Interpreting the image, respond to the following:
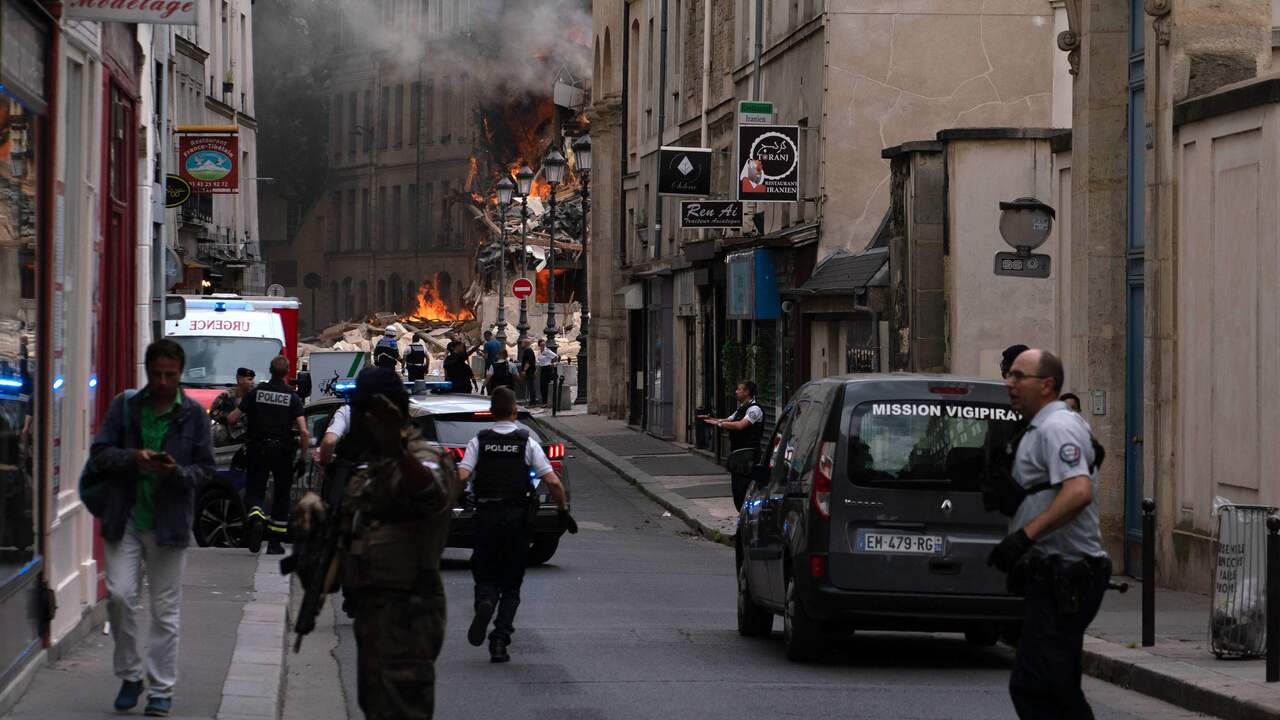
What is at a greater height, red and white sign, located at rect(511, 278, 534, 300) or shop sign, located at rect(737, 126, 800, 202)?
shop sign, located at rect(737, 126, 800, 202)

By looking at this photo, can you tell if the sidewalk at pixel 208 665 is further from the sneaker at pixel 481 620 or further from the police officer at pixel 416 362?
the police officer at pixel 416 362

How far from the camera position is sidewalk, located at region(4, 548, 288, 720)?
30.4 feet

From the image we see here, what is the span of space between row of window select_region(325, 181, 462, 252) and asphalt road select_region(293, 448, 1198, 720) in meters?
80.2

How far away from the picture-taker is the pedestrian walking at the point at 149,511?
9.06 m

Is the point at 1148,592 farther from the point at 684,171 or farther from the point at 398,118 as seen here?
the point at 398,118

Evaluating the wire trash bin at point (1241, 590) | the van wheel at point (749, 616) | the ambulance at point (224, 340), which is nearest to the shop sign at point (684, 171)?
the ambulance at point (224, 340)

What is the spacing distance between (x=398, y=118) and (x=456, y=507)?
275 feet

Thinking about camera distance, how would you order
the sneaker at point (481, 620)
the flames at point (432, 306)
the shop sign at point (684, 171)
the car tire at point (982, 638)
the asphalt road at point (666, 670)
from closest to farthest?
the asphalt road at point (666, 670) → the sneaker at point (481, 620) → the car tire at point (982, 638) → the shop sign at point (684, 171) → the flames at point (432, 306)

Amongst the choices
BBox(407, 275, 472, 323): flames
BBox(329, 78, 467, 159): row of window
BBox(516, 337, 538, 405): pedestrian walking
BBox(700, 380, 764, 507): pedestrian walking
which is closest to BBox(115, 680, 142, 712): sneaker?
BBox(700, 380, 764, 507): pedestrian walking

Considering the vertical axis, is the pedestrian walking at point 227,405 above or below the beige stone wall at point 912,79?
below

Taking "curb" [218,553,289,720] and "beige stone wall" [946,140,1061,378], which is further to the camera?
"beige stone wall" [946,140,1061,378]

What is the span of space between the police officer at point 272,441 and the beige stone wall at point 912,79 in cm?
1189

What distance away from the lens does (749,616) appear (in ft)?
44.4

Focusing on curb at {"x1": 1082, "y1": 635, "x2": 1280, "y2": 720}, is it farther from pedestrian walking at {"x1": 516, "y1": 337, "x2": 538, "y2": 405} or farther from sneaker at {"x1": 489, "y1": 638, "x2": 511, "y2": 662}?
pedestrian walking at {"x1": 516, "y1": 337, "x2": 538, "y2": 405}
